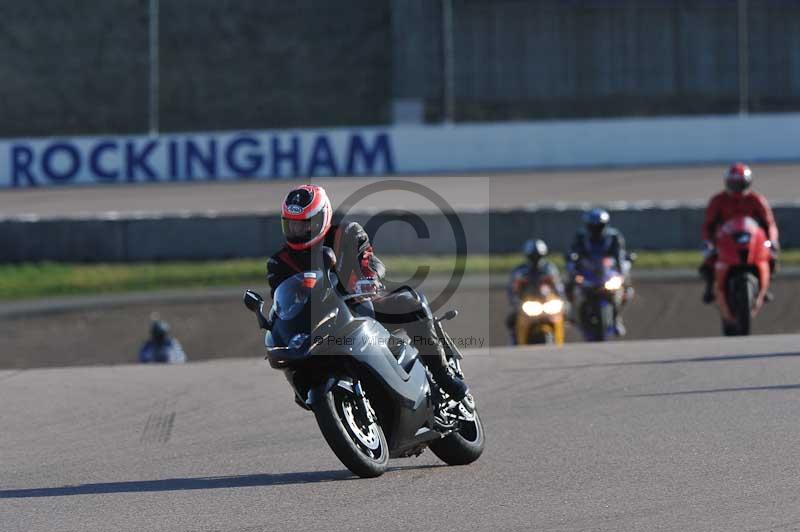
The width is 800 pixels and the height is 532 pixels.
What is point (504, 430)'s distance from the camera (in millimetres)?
8258

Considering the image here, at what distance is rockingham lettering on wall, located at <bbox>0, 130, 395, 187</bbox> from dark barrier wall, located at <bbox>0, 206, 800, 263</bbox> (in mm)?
8496

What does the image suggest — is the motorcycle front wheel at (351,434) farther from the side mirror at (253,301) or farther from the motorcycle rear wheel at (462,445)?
the side mirror at (253,301)

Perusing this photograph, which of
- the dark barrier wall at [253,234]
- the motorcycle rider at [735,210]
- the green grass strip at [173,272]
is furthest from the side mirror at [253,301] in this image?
the dark barrier wall at [253,234]

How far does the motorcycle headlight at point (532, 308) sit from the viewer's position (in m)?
14.3

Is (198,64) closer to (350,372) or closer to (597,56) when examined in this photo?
(597,56)

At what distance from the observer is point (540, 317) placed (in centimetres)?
1428

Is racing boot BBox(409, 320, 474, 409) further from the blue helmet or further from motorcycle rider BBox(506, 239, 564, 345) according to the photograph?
the blue helmet

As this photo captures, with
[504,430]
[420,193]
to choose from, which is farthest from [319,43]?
[504,430]

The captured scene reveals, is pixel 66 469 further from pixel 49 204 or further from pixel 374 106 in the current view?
pixel 374 106

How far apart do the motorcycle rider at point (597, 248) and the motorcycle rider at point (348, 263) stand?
26.0ft

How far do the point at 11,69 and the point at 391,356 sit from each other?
35.2 m

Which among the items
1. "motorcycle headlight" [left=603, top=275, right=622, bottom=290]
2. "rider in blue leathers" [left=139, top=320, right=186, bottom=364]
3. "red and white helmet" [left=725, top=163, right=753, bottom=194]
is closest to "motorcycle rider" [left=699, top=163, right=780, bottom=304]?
"red and white helmet" [left=725, top=163, right=753, bottom=194]

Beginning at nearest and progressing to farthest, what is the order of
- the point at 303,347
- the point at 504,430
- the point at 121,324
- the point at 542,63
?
1. the point at 303,347
2. the point at 504,430
3. the point at 121,324
4. the point at 542,63

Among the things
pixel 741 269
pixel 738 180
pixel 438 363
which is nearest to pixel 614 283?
pixel 741 269
